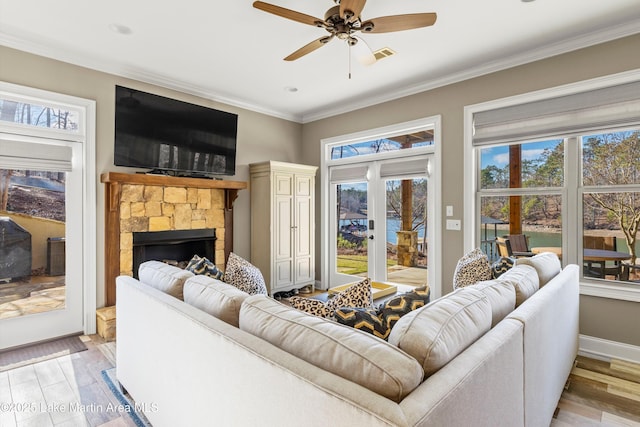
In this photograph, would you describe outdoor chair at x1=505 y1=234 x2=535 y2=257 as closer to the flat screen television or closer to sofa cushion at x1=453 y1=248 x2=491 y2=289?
sofa cushion at x1=453 y1=248 x2=491 y2=289

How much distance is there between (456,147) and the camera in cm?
362

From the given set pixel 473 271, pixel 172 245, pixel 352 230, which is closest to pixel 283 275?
pixel 352 230

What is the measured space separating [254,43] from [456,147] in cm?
232

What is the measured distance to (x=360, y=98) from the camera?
14.3 ft

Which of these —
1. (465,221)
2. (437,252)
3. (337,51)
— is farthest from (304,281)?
(337,51)

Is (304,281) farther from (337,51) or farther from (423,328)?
(423,328)

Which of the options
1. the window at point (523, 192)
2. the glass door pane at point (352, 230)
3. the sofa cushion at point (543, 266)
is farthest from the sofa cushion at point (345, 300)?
the glass door pane at point (352, 230)

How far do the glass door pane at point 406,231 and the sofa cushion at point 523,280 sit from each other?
2064 mm

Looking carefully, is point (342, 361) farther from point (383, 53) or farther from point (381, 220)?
point (381, 220)

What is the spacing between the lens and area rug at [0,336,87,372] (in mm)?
2639

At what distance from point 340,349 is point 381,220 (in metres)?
3.64

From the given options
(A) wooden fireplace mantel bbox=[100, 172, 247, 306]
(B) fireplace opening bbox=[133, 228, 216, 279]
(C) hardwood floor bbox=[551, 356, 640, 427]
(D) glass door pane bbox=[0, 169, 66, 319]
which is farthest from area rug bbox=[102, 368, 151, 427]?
(C) hardwood floor bbox=[551, 356, 640, 427]

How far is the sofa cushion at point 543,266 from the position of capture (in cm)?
205

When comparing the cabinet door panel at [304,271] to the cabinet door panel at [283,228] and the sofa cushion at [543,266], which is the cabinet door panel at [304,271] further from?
the sofa cushion at [543,266]
